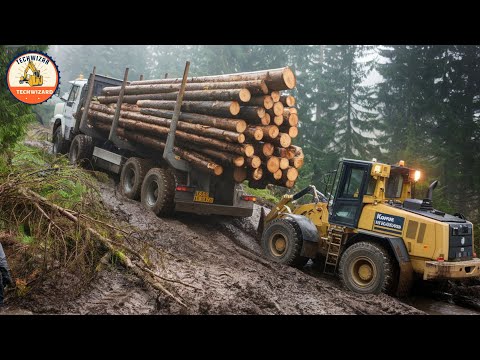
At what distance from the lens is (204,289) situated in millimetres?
5945

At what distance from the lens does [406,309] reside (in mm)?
6332

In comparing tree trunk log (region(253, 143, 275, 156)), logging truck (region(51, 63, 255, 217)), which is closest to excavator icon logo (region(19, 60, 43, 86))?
logging truck (region(51, 63, 255, 217))

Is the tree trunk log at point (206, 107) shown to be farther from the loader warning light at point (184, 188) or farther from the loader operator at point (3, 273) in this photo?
the loader operator at point (3, 273)

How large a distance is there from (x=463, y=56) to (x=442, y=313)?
14271 mm

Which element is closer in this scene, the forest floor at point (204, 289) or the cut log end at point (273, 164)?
the forest floor at point (204, 289)

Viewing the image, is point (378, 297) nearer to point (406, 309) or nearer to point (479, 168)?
point (406, 309)

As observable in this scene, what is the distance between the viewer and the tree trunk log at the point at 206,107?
8.45 meters

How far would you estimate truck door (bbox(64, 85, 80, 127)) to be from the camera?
13.9m

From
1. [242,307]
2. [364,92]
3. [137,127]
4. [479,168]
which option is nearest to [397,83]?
[364,92]

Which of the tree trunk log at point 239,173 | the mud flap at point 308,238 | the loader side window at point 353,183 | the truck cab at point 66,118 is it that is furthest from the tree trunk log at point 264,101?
the truck cab at point 66,118

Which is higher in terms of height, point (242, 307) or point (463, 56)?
point (463, 56)

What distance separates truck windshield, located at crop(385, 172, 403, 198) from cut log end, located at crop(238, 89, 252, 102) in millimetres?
3201

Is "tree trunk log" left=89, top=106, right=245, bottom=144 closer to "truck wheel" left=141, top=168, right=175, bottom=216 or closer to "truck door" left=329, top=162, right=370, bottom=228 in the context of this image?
"truck wheel" left=141, top=168, right=175, bottom=216

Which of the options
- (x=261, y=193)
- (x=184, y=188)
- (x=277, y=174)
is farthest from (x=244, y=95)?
(x=261, y=193)
